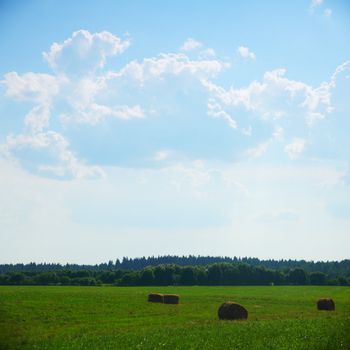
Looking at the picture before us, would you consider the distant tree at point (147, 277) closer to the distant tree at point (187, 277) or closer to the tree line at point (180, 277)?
the tree line at point (180, 277)

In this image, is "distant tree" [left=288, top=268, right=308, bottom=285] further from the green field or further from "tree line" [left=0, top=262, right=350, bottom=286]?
the green field

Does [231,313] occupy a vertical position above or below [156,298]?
above

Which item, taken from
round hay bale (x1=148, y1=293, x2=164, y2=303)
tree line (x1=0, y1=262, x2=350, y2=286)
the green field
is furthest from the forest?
the green field

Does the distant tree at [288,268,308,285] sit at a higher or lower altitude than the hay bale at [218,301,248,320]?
lower

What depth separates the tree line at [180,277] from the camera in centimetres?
13350

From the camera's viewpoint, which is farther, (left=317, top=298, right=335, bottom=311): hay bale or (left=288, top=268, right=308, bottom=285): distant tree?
(left=288, top=268, right=308, bottom=285): distant tree

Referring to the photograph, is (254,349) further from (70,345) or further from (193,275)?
(193,275)

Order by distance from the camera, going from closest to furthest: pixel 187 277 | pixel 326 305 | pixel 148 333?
pixel 148 333
pixel 326 305
pixel 187 277

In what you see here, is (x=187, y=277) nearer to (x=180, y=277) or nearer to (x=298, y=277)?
(x=180, y=277)

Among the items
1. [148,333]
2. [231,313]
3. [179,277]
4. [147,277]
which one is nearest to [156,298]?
[231,313]

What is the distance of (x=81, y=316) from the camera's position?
35.9 meters

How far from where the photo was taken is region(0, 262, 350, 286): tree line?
13350 cm

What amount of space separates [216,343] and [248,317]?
621 inches

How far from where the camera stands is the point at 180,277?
13738 centimetres
